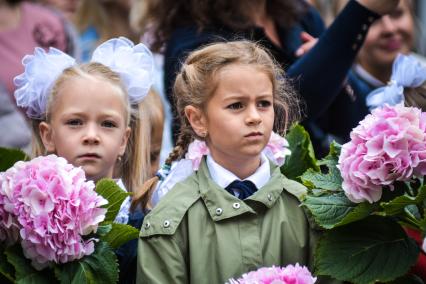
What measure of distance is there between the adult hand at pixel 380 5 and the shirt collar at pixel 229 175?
3.76 feet

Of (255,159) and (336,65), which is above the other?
(336,65)

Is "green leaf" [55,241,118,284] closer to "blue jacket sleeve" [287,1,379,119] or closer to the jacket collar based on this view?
the jacket collar

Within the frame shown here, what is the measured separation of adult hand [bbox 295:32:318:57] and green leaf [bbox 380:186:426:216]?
1723mm

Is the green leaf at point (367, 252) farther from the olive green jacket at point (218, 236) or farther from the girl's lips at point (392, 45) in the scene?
the girl's lips at point (392, 45)

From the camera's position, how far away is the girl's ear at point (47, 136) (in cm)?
404

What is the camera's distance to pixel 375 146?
3254 mm

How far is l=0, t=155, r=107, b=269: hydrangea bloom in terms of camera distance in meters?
3.35

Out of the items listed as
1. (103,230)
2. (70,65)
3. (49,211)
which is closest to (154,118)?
(70,65)

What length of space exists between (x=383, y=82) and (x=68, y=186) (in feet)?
8.85

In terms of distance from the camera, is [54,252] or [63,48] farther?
[63,48]

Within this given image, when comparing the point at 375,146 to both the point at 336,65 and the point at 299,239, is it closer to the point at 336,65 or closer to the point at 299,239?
the point at 299,239

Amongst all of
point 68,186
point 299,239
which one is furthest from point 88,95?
point 299,239

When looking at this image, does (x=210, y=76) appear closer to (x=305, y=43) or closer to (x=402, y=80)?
(x=402, y=80)

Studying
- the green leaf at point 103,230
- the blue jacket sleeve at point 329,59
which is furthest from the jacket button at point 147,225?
the blue jacket sleeve at point 329,59
